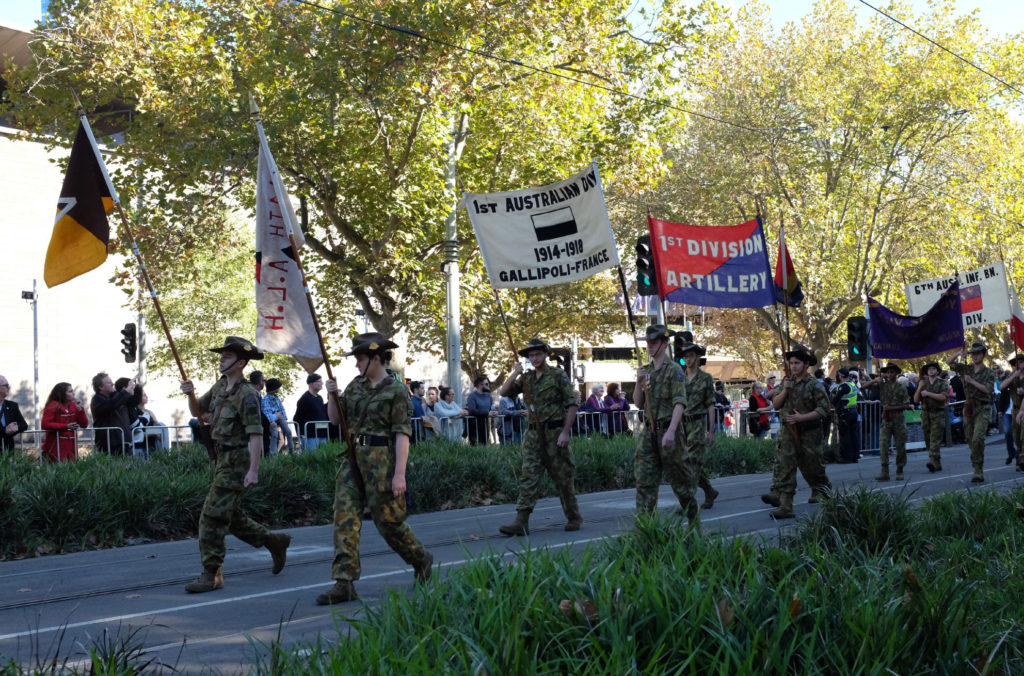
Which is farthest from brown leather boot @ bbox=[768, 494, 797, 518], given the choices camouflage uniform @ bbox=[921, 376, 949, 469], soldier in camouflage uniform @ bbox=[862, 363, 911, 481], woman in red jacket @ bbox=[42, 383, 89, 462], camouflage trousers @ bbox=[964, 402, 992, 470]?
woman in red jacket @ bbox=[42, 383, 89, 462]

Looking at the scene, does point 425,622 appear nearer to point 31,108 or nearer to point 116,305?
point 31,108

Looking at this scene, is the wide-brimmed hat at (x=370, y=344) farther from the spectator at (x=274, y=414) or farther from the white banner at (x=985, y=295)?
the white banner at (x=985, y=295)

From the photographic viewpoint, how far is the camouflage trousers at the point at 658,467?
32.7 ft

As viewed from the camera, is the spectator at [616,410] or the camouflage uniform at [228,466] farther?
the spectator at [616,410]

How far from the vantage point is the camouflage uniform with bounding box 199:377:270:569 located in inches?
323

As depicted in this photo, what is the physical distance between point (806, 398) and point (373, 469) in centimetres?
619

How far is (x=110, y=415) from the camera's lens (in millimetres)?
15727

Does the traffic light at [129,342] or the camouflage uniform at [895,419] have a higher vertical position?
the traffic light at [129,342]

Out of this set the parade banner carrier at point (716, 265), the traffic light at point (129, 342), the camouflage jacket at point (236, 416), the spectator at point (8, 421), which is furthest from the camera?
the traffic light at point (129, 342)

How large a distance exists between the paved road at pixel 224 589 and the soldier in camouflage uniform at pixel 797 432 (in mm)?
366

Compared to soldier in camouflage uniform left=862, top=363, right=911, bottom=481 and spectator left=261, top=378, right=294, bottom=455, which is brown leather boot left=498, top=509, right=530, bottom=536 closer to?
spectator left=261, top=378, right=294, bottom=455

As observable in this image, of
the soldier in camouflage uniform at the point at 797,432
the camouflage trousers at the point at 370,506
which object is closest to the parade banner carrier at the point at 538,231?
the soldier in camouflage uniform at the point at 797,432

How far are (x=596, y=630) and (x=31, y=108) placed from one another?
801 inches

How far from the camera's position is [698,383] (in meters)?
13.2
